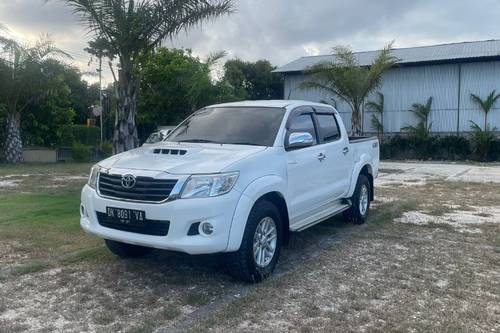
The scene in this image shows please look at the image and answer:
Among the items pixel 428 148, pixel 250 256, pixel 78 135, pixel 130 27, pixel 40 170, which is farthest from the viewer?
pixel 78 135

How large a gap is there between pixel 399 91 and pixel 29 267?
84.7 feet

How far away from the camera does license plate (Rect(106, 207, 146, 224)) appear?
181 inches

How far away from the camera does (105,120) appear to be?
29.9 meters

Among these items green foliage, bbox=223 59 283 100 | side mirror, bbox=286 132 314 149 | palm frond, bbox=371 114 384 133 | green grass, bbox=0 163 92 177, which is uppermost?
green foliage, bbox=223 59 283 100

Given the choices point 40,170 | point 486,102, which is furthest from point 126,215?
point 486,102

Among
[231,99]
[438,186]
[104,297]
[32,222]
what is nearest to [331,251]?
[104,297]

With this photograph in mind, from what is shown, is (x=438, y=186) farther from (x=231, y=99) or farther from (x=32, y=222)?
(x=231, y=99)

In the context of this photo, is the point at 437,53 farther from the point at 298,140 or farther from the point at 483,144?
the point at 298,140

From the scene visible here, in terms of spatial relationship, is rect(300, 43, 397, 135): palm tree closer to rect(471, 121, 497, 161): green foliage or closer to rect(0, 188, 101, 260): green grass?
rect(471, 121, 497, 161): green foliage

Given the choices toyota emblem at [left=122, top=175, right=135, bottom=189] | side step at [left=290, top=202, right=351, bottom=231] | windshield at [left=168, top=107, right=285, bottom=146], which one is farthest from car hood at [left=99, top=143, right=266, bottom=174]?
side step at [left=290, top=202, right=351, bottom=231]

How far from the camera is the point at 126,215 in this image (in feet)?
15.4

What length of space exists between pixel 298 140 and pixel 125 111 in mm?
5516

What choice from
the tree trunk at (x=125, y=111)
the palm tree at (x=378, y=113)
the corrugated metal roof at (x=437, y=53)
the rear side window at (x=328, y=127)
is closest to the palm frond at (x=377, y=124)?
the palm tree at (x=378, y=113)

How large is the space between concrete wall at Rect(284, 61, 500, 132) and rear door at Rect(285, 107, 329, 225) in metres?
22.5
